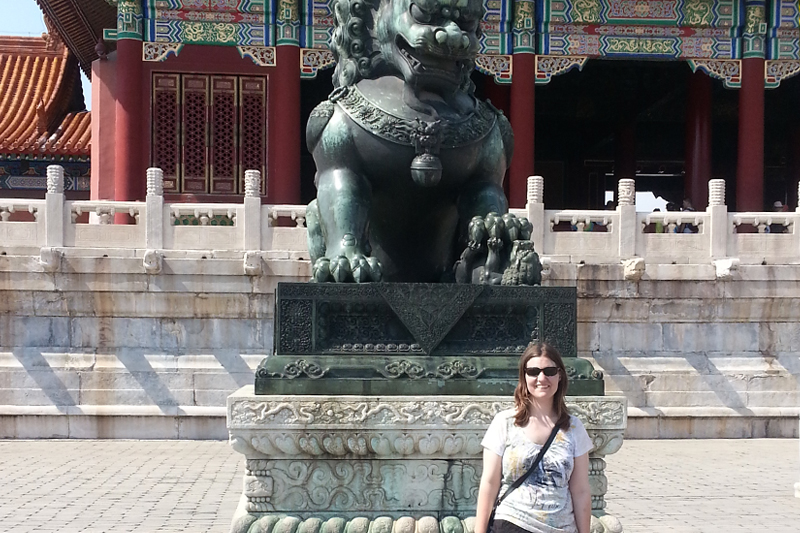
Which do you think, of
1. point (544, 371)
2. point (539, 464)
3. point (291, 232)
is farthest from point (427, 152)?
point (291, 232)

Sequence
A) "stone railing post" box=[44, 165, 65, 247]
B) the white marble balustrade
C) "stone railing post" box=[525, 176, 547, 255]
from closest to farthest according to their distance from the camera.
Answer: "stone railing post" box=[44, 165, 65, 247] → the white marble balustrade → "stone railing post" box=[525, 176, 547, 255]

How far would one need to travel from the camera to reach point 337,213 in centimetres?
415

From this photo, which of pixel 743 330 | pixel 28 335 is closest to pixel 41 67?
pixel 28 335

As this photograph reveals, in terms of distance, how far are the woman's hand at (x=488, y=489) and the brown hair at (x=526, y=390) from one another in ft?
0.46

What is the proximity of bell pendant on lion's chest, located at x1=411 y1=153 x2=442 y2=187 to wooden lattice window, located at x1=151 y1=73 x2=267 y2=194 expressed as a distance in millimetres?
11506

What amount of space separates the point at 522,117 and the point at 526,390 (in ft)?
41.5

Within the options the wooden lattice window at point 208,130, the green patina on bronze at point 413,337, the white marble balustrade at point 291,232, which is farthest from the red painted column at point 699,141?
the green patina on bronze at point 413,337

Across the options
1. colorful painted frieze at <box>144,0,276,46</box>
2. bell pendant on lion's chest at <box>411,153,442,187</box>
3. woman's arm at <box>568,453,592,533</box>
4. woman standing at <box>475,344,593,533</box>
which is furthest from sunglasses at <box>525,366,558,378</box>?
colorful painted frieze at <box>144,0,276,46</box>

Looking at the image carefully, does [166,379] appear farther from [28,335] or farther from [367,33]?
[367,33]

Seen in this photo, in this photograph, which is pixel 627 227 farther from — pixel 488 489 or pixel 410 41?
pixel 488 489

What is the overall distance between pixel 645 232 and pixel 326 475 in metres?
9.63

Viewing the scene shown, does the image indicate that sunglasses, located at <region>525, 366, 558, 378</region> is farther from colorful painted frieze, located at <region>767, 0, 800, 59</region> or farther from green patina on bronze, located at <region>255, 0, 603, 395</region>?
colorful painted frieze, located at <region>767, 0, 800, 59</region>

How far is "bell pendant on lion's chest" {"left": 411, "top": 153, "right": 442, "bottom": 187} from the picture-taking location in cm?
407

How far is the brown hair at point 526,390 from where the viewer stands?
9.90 ft
